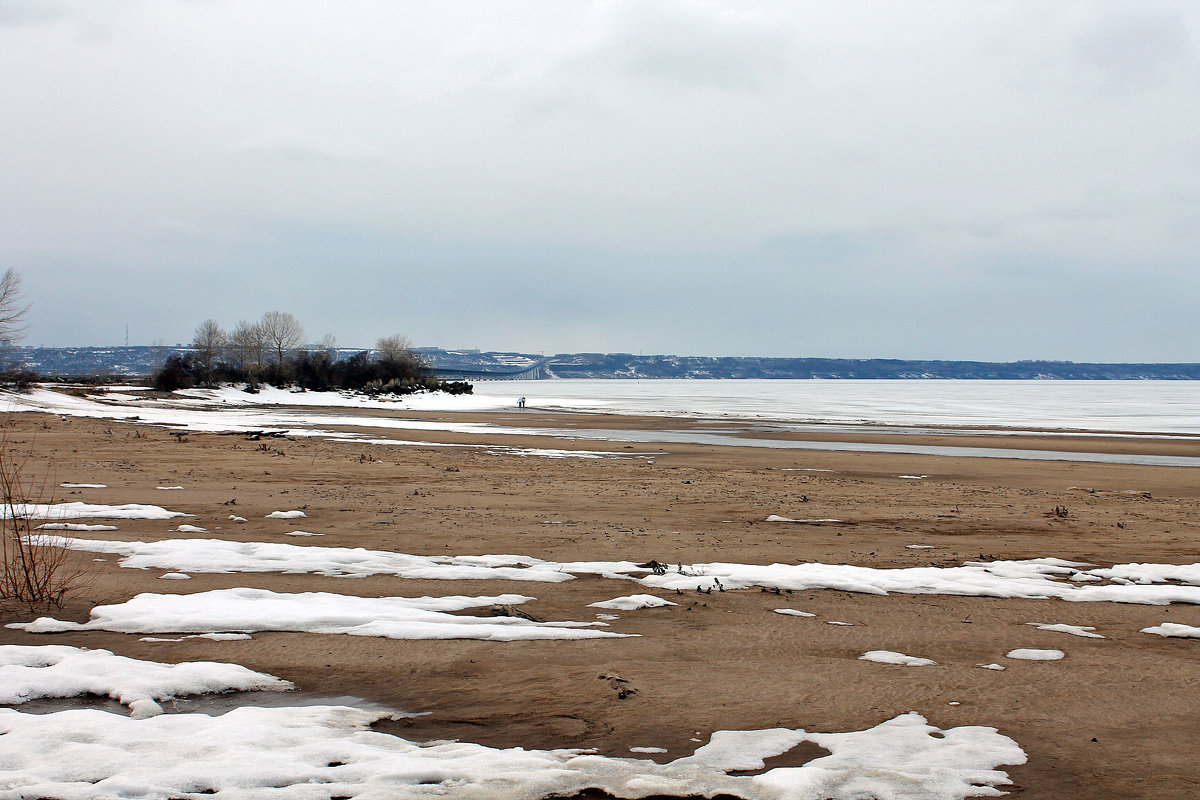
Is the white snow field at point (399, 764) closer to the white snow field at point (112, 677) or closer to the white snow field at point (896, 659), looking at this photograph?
the white snow field at point (112, 677)

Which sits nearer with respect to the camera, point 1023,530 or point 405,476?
point 1023,530

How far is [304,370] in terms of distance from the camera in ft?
298

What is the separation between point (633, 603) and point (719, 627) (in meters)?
1.10

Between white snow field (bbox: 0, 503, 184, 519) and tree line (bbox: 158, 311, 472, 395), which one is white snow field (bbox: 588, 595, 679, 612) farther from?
tree line (bbox: 158, 311, 472, 395)

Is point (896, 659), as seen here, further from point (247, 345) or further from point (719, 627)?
point (247, 345)

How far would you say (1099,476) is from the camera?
23.9 metres

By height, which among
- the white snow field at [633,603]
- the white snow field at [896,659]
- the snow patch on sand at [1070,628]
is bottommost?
the snow patch on sand at [1070,628]

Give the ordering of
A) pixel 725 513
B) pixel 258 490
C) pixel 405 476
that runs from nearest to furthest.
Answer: pixel 725 513 → pixel 258 490 → pixel 405 476

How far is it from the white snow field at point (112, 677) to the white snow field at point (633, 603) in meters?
3.41

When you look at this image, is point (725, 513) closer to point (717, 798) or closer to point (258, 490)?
point (258, 490)

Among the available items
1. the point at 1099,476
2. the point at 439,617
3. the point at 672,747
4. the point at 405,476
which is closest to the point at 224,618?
the point at 439,617

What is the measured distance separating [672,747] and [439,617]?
3.38m

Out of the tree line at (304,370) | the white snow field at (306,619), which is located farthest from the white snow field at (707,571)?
the tree line at (304,370)

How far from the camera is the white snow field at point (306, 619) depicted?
7121 mm
